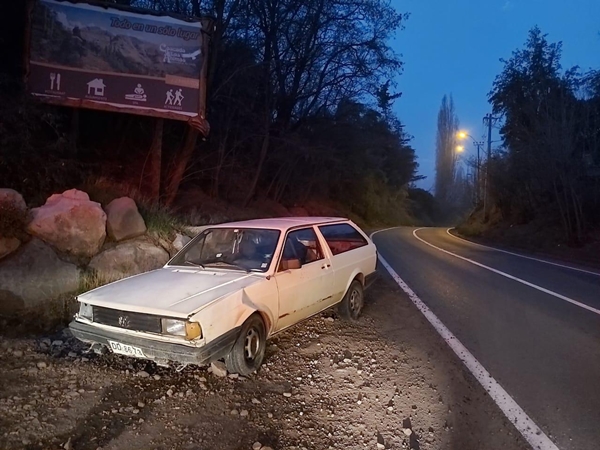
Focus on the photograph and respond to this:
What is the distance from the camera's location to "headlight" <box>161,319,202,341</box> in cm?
460

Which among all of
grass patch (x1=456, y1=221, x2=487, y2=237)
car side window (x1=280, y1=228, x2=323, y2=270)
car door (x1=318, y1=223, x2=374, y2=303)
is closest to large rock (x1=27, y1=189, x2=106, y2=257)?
car side window (x1=280, y1=228, x2=323, y2=270)

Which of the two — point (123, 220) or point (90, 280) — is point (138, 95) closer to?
point (123, 220)

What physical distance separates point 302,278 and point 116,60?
827 centimetres

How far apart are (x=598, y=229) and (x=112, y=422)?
25875 millimetres

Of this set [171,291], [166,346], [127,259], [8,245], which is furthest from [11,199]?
[166,346]

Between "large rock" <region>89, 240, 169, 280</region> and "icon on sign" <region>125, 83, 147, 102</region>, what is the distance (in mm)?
4335

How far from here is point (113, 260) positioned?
27.6 feet

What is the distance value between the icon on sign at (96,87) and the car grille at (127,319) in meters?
7.92

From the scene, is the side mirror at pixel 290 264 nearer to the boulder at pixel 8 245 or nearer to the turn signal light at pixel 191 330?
the turn signal light at pixel 191 330

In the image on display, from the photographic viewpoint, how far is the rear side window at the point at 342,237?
24.3 ft

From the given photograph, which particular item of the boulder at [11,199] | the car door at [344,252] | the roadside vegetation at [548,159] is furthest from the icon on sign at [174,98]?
the roadside vegetation at [548,159]

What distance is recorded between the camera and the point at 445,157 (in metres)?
86.8

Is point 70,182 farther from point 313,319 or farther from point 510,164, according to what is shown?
point 510,164

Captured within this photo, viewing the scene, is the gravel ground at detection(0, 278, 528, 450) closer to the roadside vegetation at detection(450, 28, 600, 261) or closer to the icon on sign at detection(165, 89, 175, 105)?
the icon on sign at detection(165, 89, 175, 105)
